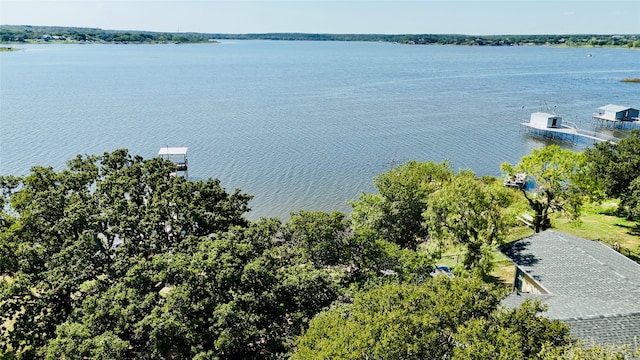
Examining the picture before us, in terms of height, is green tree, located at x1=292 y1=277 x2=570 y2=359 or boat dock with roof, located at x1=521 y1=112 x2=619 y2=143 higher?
green tree, located at x1=292 y1=277 x2=570 y2=359

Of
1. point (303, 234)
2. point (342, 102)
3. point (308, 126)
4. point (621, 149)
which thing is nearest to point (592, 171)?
point (621, 149)

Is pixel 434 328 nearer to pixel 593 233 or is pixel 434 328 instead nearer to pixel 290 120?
pixel 593 233

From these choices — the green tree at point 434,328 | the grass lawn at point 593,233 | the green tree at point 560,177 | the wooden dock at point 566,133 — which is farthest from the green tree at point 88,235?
the wooden dock at point 566,133

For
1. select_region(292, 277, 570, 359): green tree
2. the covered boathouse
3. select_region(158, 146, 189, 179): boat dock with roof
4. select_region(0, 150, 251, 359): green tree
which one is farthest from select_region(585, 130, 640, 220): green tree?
the covered boathouse

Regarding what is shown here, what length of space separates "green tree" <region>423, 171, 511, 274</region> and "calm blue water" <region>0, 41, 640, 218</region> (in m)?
17.5

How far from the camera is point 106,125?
6775 centimetres

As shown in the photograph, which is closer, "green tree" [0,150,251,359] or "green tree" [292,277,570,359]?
"green tree" [292,277,570,359]

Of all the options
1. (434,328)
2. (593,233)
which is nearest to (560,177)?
(593,233)

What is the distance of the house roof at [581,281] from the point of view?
17625mm

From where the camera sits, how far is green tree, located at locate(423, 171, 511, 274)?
2539 centimetres

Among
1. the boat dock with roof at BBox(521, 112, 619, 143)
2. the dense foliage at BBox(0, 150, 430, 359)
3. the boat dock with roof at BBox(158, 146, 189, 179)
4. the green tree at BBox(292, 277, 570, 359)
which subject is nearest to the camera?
the green tree at BBox(292, 277, 570, 359)

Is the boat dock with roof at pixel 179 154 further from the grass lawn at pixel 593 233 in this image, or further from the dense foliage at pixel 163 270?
the grass lawn at pixel 593 233

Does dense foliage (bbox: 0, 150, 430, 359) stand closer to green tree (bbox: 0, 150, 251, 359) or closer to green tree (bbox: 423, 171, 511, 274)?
green tree (bbox: 0, 150, 251, 359)

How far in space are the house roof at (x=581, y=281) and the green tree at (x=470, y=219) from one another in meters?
1.20
